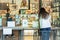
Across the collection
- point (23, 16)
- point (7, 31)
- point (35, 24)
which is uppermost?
point (23, 16)

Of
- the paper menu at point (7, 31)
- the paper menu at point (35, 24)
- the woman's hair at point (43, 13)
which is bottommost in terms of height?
the paper menu at point (7, 31)

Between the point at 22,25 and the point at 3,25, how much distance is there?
0.54 m

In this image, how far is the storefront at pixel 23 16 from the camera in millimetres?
5297

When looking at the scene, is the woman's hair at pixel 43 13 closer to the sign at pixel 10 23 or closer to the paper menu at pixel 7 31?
the sign at pixel 10 23

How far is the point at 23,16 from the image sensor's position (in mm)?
5355

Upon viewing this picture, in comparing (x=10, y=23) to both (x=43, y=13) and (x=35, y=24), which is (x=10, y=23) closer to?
(x=35, y=24)

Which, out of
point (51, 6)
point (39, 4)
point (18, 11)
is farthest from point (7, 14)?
point (51, 6)

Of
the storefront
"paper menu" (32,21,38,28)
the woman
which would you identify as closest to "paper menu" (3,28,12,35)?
the storefront

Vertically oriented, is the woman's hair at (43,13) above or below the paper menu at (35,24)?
above

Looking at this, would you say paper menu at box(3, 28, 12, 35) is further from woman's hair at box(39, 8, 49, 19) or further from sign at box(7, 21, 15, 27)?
woman's hair at box(39, 8, 49, 19)

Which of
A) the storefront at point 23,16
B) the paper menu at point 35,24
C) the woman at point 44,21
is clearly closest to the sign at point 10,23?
the storefront at point 23,16

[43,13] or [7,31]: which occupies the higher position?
[43,13]

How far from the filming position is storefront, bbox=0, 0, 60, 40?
530cm

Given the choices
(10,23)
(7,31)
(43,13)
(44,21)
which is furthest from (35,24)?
(7,31)
